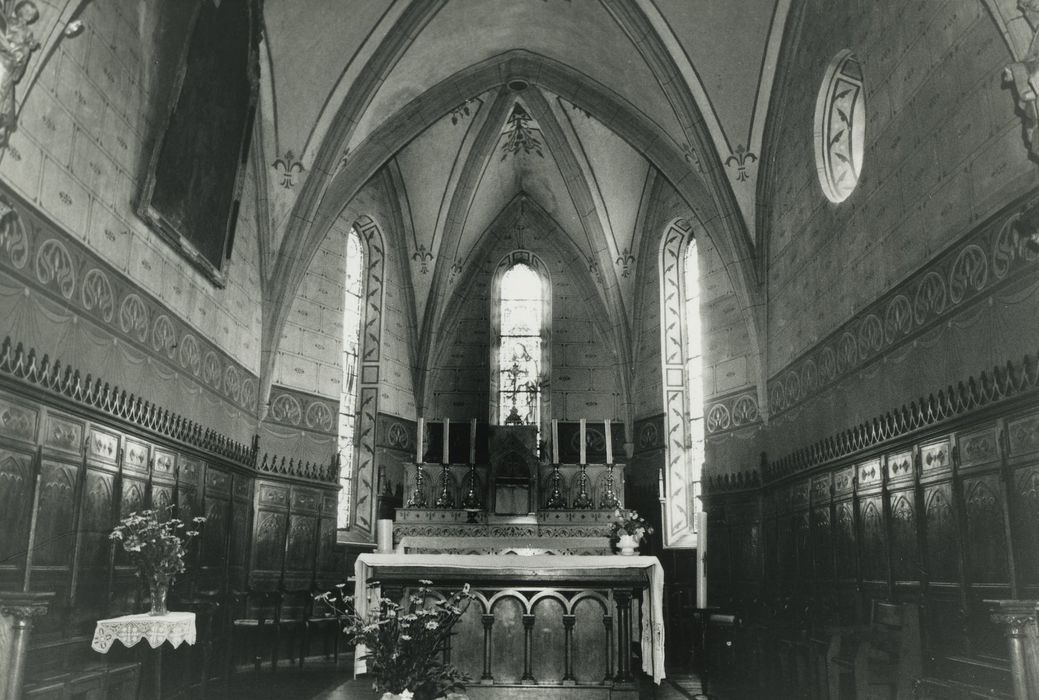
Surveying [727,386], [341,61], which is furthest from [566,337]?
[341,61]

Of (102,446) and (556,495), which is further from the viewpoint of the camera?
(556,495)

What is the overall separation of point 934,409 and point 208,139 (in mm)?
7775

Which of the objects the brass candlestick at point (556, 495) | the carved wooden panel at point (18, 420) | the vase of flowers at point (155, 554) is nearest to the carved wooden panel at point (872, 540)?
the vase of flowers at point (155, 554)

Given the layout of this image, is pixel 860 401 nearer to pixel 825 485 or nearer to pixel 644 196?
pixel 825 485

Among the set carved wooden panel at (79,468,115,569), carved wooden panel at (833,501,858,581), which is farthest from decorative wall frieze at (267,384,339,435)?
carved wooden panel at (833,501,858,581)

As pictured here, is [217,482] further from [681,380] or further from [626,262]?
[626,262]

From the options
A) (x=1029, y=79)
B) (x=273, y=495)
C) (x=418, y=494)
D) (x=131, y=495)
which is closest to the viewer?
(x=1029, y=79)

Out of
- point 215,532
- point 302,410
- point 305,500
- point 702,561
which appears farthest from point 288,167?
point 702,561

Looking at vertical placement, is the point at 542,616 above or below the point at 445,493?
below

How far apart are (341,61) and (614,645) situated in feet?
28.3

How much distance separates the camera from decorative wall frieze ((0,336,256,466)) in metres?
6.53

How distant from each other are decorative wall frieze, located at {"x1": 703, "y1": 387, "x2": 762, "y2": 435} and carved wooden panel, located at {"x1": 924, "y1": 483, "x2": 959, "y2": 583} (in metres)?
4.98

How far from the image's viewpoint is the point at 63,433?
731 cm

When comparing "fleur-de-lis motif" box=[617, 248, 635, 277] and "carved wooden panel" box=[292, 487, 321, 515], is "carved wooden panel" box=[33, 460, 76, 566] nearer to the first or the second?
"carved wooden panel" box=[292, 487, 321, 515]
